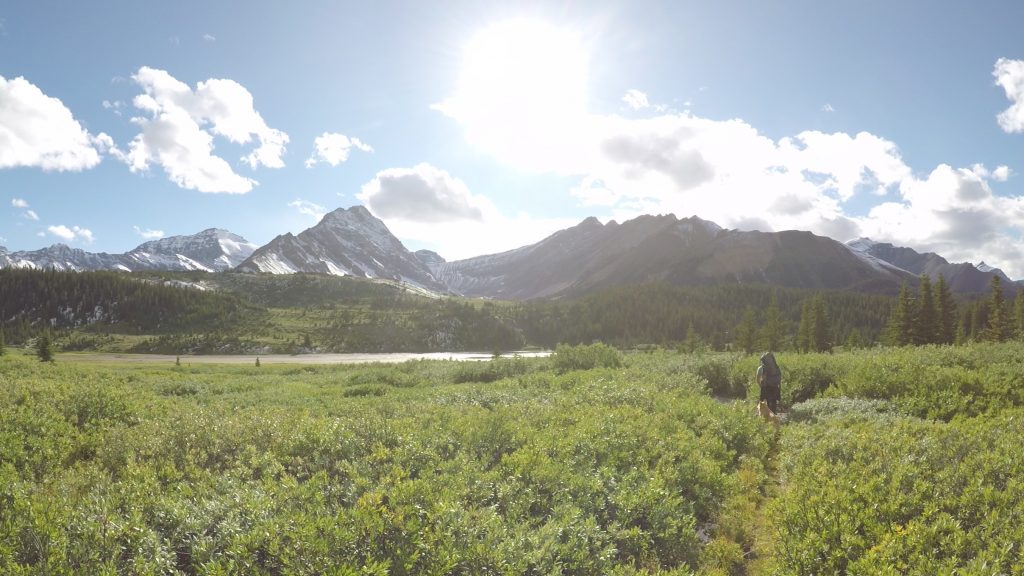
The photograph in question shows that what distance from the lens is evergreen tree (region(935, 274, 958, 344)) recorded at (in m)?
68.2

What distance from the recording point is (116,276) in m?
181

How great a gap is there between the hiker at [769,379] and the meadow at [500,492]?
3.56 m

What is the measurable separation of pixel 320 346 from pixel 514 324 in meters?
67.3

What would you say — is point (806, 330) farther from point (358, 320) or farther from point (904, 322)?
point (358, 320)

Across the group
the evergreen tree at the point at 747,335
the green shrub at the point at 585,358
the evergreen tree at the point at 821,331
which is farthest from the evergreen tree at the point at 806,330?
the green shrub at the point at 585,358

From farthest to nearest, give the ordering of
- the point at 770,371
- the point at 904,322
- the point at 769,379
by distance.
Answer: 1. the point at 904,322
2. the point at 769,379
3. the point at 770,371

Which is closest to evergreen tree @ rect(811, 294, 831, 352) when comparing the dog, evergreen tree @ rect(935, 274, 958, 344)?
evergreen tree @ rect(935, 274, 958, 344)

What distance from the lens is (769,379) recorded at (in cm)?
1805

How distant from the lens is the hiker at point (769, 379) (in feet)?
58.9

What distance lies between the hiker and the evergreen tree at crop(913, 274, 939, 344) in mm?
69097

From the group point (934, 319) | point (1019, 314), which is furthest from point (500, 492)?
point (1019, 314)

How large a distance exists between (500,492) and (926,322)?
3406 inches

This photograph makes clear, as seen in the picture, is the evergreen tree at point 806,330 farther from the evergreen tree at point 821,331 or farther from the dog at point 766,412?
the dog at point 766,412

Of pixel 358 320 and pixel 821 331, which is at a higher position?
pixel 358 320
